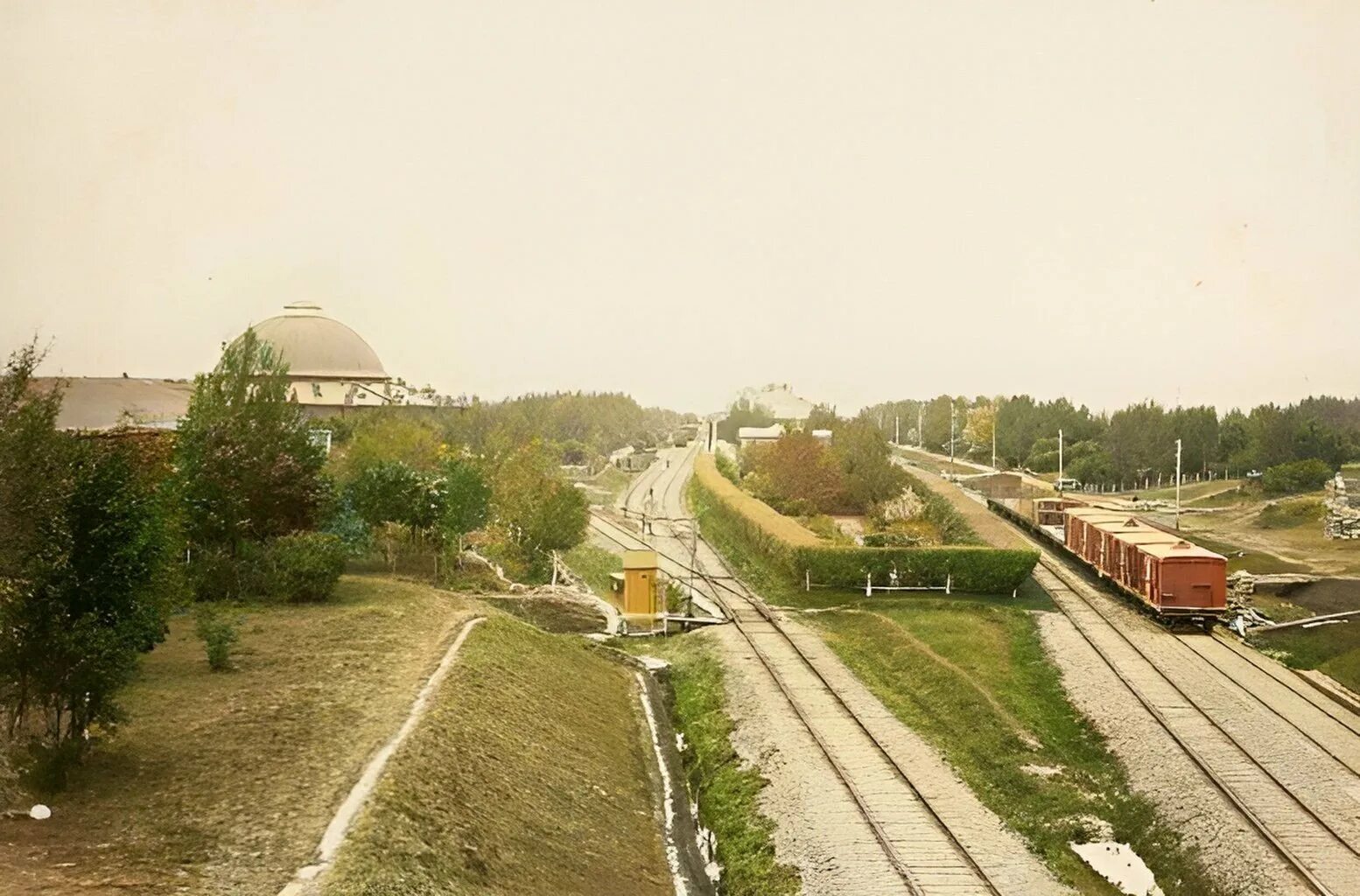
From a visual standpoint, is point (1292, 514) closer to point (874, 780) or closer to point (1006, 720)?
point (1006, 720)

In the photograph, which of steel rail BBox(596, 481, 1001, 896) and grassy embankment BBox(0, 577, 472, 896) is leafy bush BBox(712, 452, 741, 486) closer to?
steel rail BBox(596, 481, 1001, 896)

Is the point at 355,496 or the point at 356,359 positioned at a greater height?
the point at 356,359

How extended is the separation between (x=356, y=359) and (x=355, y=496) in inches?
2231

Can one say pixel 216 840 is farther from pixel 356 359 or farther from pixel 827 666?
pixel 356 359

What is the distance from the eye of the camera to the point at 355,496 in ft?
135

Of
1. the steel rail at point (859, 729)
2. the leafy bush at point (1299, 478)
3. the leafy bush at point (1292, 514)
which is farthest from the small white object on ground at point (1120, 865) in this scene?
the leafy bush at point (1299, 478)

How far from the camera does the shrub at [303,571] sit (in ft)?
110

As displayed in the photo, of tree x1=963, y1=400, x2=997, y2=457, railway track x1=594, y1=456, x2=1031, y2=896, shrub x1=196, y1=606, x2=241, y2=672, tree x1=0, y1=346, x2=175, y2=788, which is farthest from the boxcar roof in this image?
tree x1=963, y1=400, x2=997, y2=457

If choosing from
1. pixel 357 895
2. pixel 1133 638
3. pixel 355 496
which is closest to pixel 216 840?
pixel 357 895

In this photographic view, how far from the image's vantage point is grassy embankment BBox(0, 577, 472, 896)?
1435cm

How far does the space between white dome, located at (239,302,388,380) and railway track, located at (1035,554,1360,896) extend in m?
66.8

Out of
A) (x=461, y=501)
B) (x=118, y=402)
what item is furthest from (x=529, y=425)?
(x=461, y=501)

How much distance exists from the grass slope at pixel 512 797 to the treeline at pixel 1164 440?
90736mm

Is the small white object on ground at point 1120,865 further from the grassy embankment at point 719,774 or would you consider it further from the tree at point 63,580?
the tree at point 63,580
